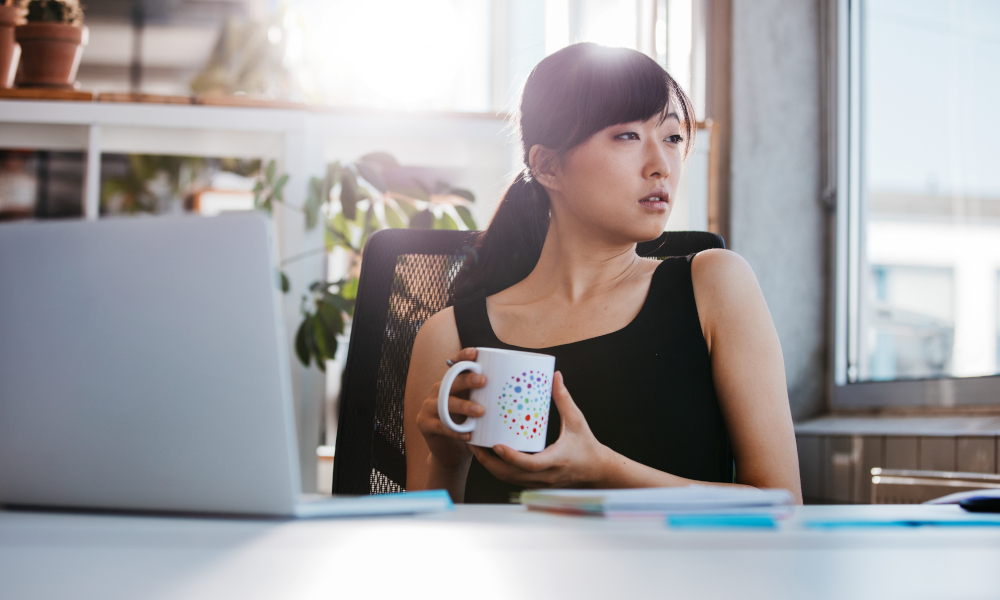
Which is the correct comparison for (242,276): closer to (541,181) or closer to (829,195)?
(541,181)

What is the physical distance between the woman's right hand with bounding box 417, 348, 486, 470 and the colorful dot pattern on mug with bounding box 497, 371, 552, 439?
0.02m

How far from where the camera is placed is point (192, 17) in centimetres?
448

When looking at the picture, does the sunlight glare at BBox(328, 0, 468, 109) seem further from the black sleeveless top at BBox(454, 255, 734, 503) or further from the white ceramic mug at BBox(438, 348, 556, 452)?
the white ceramic mug at BBox(438, 348, 556, 452)

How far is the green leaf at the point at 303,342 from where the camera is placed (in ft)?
6.34

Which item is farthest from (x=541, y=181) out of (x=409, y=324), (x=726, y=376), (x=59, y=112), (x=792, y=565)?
(x=59, y=112)

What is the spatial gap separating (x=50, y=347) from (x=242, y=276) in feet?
0.48

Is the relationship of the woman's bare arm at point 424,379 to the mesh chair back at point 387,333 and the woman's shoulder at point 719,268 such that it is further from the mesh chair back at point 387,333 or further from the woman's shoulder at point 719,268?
the woman's shoulder at point 719,268

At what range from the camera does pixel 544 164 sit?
4.17 ft

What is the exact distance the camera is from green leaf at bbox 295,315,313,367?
1933mm

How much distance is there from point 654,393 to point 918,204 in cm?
125

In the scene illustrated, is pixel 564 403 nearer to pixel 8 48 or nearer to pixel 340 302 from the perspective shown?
pixel 340 302

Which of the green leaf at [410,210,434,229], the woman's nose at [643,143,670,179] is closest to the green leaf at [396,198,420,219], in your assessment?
the green leaf at [410,210,434,229]

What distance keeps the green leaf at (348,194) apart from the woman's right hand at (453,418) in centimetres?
107

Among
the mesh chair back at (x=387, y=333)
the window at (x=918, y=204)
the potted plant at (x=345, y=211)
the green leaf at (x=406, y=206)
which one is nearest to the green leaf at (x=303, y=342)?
the potted plant at (x=345, y=211)
